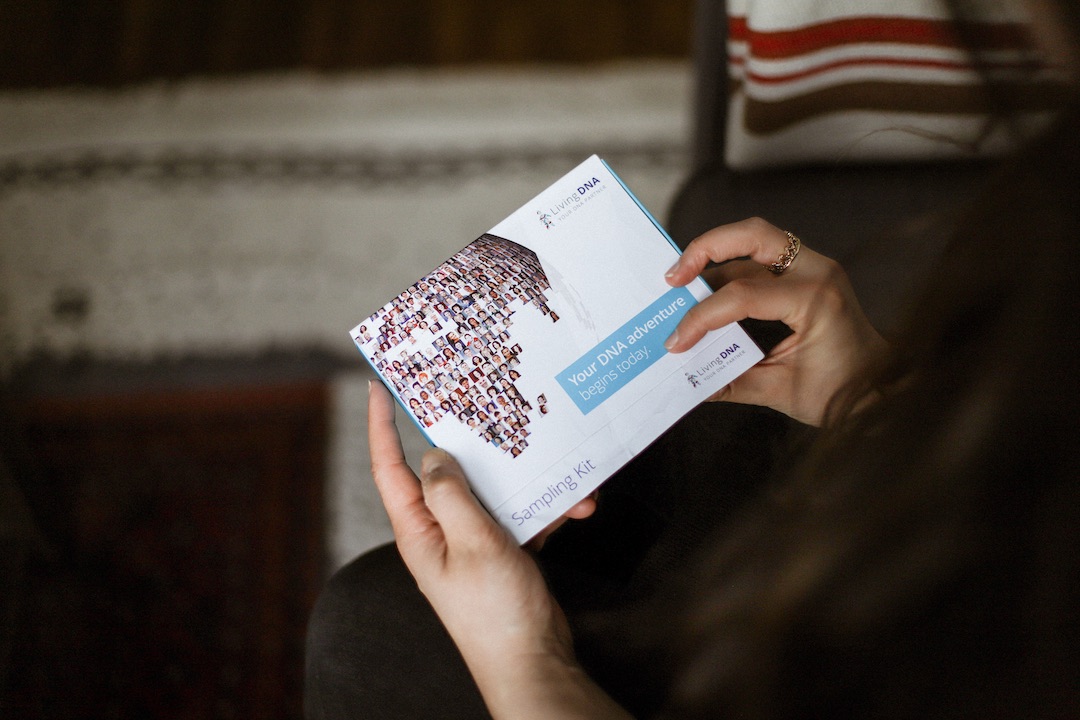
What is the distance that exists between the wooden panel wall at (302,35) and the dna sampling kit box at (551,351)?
36.1 inches

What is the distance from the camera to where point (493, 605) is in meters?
0.55

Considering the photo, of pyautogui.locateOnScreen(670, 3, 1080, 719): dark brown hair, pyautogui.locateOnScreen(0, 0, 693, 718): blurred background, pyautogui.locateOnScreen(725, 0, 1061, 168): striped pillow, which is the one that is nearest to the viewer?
pyautogui.locateOnScreen(670, 3, 1080, 719): dark brown hair

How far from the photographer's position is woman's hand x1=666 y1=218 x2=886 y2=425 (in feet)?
2.04

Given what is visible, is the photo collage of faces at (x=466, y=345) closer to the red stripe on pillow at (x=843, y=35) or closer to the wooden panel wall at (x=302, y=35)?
the red stripe on pillow at (x=843, y=35)

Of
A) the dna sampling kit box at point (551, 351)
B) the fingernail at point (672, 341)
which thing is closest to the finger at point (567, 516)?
the dna sampling kit box at point (551, 351)

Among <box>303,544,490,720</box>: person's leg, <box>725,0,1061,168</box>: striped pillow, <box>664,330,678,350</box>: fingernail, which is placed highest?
<box>725,0,1061,168</box>: striped pillow

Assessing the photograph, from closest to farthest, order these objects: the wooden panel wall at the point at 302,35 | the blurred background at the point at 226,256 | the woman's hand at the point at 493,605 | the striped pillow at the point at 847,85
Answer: the woman's hand at the point at 493,605 → the striped pillow at the point at 847,85 → the blurred background at the point at 226,256 → the wooden panel wall at the point at 302,35

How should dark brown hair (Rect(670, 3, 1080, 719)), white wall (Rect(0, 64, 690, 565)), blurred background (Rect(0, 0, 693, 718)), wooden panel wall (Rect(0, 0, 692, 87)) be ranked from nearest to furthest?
dark brown hair (Rect(670, 3, 1080, 719)), blurred background (Rect(0, 0, 693, 718)), white wall (Rect(0, 64, 690, 565)), wooden panel wall (Rect(0, 0, 692, 87))

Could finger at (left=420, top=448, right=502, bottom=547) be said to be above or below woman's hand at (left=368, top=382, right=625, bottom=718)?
above

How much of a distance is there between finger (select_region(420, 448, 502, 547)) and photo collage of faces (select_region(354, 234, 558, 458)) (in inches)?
2.2

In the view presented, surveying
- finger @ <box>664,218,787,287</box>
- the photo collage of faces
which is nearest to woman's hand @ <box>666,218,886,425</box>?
finger @ <box>664,218,787,287</box>

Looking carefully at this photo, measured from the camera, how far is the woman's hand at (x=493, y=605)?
0.54 m

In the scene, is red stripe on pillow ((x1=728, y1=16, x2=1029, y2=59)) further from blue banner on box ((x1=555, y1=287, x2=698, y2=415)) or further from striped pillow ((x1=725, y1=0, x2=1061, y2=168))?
blue banner on box ((x1=555, y1=287, x2=698, y2=415))

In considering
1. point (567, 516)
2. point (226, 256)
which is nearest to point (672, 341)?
point (567, 516)
